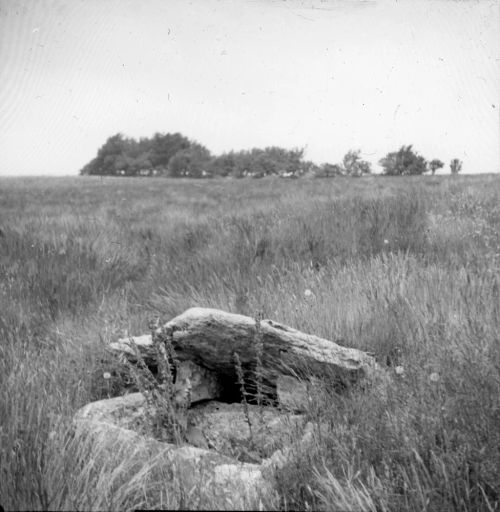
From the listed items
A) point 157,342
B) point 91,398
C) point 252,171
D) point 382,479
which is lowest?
point 91,398

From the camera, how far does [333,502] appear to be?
1374 mm

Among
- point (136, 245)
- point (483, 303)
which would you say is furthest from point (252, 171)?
point (483, 303)

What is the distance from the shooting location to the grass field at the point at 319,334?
1.36 metres

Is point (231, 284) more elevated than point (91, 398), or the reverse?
point (231, 284)

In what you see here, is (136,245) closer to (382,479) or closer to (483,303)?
(483,303)

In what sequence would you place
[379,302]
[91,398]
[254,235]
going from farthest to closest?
[254,235] < [379,302] < [91,398]

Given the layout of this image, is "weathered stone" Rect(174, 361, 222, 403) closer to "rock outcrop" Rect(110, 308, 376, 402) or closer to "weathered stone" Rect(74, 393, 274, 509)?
"rock outcrop" Rect(110, 308, 376, 402)

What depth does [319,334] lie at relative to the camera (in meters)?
2.57

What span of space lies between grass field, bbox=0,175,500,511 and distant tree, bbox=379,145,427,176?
20236 millimetres

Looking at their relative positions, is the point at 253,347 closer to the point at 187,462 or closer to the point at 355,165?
the point at 187,462

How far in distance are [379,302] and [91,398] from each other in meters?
1.59

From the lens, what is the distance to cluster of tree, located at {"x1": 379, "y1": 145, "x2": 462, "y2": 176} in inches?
1033

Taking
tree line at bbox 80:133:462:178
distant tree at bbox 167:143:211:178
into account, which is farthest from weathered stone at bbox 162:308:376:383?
distant tree at bbox 167:143:211:178

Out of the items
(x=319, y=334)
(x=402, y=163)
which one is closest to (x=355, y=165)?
(x=402, y=163)
